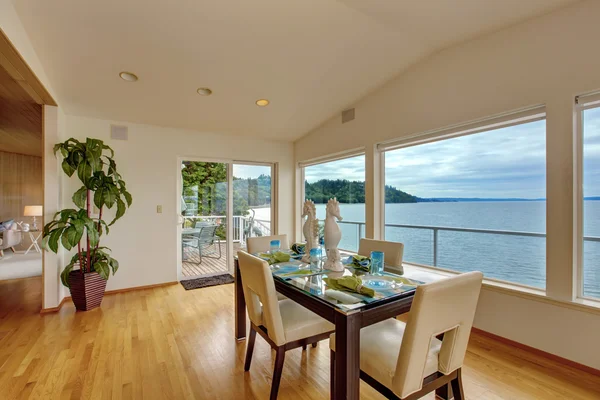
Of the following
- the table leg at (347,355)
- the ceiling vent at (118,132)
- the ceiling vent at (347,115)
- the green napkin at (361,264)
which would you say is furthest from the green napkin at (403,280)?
the ceiling vent at (118,132)

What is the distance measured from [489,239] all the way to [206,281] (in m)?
3.75

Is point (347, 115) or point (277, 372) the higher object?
point (347, 115)

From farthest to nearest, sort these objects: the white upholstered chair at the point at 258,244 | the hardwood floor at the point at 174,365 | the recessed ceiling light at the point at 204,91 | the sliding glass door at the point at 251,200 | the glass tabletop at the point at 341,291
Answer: the sliding glass door at the point at 251,200
the recessed ceiling light at the point at 204,91
the white upholstered chair at the point at 258,244
the hardwood floor at the point at 174,365
the glass tabletop at the point at 341,291

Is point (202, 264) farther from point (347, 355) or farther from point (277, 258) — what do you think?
point (347, 355)

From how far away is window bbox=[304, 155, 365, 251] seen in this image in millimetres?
4059

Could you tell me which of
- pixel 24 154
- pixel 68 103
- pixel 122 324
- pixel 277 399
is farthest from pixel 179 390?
pixel 24 154

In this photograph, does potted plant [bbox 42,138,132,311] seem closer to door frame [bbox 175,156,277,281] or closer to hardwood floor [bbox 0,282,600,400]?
hardwood floor [bbox 0,282,600,400]

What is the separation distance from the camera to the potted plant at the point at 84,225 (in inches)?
112

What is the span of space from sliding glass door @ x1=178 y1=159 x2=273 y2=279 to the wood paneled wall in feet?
17.2

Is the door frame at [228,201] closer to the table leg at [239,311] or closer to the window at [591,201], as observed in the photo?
the table leg at [239,311]

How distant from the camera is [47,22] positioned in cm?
212

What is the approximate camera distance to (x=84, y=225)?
289cm

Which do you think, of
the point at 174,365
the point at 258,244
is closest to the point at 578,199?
the point at 258,244

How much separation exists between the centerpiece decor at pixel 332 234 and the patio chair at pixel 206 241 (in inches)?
117
